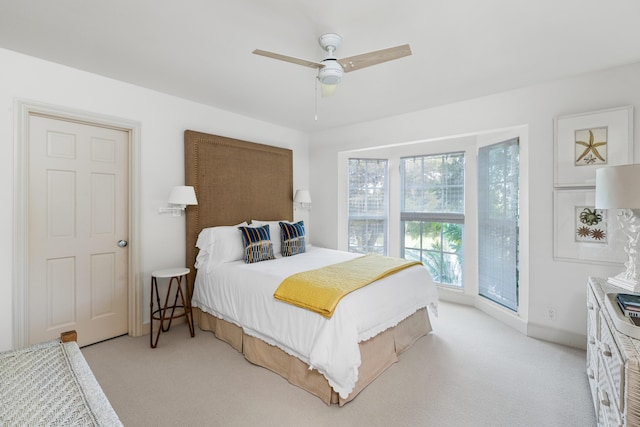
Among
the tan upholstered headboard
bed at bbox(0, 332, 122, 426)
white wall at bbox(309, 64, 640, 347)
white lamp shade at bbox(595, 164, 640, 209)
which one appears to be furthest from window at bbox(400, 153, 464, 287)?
bed at bbox(0, 332, 122, 426)

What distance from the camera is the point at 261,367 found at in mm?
2445

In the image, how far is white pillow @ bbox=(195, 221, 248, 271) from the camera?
10.3ft

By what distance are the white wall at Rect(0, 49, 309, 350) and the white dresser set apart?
3530 mm

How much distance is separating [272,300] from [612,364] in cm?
199

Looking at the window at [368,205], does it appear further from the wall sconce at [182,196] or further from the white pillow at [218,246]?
the wall sconce at [182,196]

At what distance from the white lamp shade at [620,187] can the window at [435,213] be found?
6.97 feet

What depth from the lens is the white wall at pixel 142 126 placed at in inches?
90.7

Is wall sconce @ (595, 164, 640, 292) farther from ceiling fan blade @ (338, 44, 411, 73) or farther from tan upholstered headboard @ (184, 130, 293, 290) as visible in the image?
tan upholstered headboard @ (184, 130, 293, 290)

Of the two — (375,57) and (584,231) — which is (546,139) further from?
(375,57)

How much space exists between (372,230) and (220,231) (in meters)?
2.42

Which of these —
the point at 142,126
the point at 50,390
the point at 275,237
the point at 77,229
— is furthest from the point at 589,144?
the point at 77,229

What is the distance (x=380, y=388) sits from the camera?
7.12ft

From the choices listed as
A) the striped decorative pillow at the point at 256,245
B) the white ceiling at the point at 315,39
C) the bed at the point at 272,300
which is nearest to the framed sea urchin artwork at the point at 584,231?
the white ceiling at the point at 315,39

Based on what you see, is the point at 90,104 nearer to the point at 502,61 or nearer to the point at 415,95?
the point at 415,95
